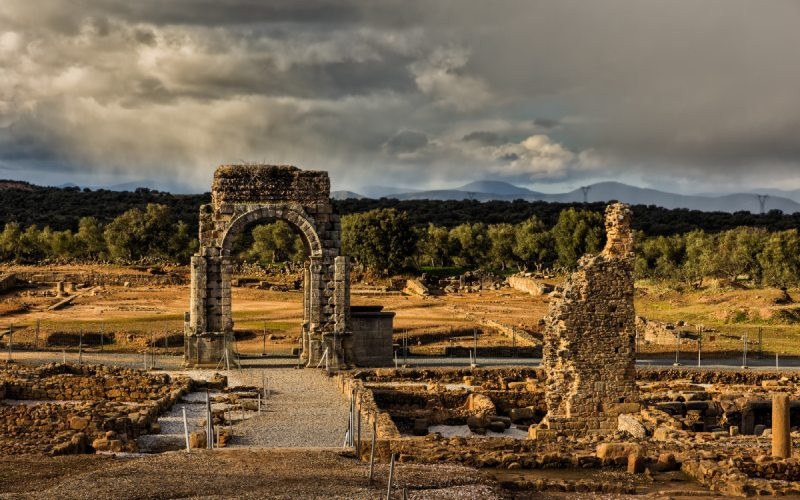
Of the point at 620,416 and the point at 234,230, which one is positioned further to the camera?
the point at 234,230

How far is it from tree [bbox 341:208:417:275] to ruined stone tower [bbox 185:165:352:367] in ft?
156

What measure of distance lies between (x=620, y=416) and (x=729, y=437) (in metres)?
2.74

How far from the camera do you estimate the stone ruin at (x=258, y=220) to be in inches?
1355

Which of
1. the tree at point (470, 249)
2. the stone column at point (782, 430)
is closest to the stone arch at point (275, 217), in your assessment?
the stone column at point (782, 430)

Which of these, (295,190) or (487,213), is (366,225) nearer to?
(295,190)

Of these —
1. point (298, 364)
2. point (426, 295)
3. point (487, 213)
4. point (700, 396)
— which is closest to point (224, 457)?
point (700, 396)

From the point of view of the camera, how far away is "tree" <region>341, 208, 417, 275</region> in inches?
3258

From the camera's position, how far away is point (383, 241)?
83.0 m

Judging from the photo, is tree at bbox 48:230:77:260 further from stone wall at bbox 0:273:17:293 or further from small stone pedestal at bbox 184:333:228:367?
small stone pedestal at bbox 184:333:228:367

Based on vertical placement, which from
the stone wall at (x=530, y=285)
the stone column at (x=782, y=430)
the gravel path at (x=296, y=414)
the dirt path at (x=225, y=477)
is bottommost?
the gravel path at (x=296, y=414)

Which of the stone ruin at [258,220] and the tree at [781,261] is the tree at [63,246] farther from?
the tree at [781,261]

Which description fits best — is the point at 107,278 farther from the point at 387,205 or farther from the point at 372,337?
the point at 387,205

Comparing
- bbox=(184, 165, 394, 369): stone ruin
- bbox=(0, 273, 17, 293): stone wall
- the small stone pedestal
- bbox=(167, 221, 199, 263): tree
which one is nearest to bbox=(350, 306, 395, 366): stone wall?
bbox=(184, 165, 394, 369): stone ruin

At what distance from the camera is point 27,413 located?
24078 mm
